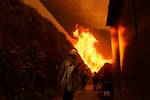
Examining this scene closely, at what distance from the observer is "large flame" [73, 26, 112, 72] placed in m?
33.4

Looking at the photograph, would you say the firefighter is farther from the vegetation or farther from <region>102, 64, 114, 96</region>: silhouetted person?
the vegetation

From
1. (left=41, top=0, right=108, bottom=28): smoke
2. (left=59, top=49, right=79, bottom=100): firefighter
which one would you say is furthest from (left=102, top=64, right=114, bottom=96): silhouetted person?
(left=41, top=0, right=108, bottom=28): smoke

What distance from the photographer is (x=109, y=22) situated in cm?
897

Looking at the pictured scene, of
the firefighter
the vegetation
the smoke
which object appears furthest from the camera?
the smoke

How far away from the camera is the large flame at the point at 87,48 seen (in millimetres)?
33375

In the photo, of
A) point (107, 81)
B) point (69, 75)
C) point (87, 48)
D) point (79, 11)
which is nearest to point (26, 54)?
point (107, 81)

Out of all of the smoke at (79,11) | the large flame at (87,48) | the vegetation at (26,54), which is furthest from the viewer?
the large flame at (87,48)

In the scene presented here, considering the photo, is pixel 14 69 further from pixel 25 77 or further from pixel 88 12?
pixel 88 12

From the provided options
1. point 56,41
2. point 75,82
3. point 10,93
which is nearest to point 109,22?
point 75,82

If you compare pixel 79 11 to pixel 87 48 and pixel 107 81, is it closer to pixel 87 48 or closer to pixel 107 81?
pixel 87 48

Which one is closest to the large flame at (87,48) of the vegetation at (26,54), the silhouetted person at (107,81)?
the vegetation at (26,54)

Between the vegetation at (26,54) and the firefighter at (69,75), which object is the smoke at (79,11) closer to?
the vegetation at (26,54)

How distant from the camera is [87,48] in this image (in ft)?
110

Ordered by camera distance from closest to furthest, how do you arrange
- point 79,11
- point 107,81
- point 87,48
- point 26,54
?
point 107,81, point 26,54, point 87,48, point 79,11
